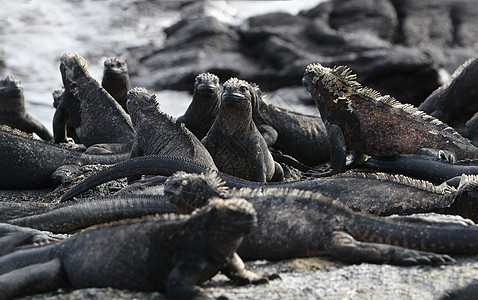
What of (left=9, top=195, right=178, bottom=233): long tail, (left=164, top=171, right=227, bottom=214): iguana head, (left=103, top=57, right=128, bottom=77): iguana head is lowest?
(left=9, top=195, right=178, bottom=233): long tail

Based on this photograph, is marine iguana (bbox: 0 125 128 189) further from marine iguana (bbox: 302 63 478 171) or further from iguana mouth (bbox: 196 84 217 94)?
marine iguana (bbox: 302 63 478 171)

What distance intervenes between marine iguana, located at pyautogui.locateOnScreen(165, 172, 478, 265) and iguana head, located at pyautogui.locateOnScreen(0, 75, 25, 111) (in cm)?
506

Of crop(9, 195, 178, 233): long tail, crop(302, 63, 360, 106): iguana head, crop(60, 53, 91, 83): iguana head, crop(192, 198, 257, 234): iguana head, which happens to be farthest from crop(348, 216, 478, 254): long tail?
crop(60, 53, 91, 83): iguana head

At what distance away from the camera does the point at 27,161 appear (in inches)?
275

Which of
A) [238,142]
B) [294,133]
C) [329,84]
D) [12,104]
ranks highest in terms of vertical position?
[329,84]

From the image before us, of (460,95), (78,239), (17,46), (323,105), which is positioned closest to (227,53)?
(17,46)

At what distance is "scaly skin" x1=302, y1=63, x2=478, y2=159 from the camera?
6.74 m

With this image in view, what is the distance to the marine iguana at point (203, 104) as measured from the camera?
7051mm

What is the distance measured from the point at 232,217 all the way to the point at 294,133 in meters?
4.52

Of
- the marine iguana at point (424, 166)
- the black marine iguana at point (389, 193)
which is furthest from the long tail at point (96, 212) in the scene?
the marine iguana at point (424, 166)

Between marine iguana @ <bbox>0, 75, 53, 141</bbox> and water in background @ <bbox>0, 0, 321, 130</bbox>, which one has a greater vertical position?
marine iguana @ <bbox>0, 75, 53, 141</bbox>

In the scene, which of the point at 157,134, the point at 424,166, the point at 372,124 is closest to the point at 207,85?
the point at 157,134

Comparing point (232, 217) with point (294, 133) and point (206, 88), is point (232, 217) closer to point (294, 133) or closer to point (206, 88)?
point (206, 88)

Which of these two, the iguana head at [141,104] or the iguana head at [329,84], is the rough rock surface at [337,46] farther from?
the iguana head at [141,104]
